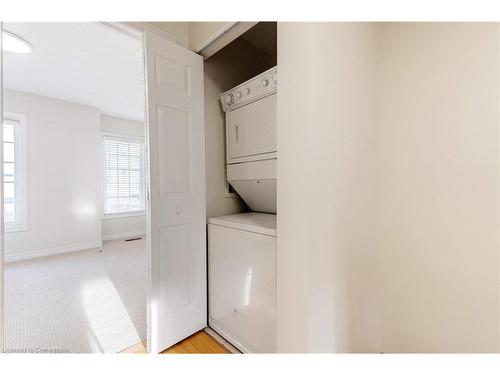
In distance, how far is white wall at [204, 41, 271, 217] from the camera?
1811mm

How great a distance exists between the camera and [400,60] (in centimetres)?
132

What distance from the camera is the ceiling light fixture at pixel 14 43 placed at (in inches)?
76.7

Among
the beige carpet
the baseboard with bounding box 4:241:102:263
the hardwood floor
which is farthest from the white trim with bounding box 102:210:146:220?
the hardwood floor

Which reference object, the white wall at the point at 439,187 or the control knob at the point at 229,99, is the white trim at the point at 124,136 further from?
the white wall at the point at 439,187

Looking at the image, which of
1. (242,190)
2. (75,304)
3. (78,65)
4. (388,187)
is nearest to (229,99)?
(242,190)

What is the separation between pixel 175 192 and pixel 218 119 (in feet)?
2.34

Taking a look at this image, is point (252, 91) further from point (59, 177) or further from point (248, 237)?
point (59, 177)

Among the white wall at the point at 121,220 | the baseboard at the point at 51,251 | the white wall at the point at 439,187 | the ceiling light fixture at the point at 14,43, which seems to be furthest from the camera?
the white wall at the point at 121,220

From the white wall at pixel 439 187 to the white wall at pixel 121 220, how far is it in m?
4.64

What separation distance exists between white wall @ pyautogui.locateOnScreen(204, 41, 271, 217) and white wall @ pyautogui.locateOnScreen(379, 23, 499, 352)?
1118 mm

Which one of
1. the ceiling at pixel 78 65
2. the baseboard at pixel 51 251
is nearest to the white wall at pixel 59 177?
the baseboard at pixel 51 251
